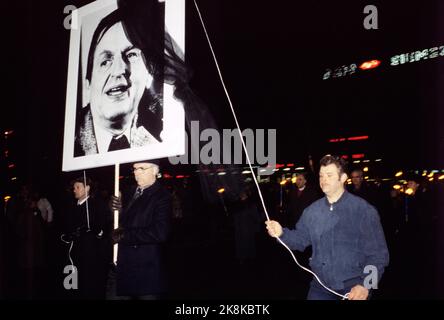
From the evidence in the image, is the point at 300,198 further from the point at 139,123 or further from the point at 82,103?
the point at 139,123

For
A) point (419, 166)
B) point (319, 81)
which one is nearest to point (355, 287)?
point (319, 81)

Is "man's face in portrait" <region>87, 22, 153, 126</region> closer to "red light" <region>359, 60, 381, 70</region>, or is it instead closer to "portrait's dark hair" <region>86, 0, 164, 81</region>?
"portrait's dark hair" <region>86, 0, 164, 81</region>

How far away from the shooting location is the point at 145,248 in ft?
12.5

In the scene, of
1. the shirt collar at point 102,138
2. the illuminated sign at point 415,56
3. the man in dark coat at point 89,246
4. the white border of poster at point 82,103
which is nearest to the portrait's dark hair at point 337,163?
the white border of poster at point 82,103

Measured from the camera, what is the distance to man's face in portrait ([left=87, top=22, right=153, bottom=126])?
3.48m

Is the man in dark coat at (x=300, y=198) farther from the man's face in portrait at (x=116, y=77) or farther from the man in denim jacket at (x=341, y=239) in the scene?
the man's face in portrait at (x=116, y=77)

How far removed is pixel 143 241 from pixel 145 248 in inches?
5.1

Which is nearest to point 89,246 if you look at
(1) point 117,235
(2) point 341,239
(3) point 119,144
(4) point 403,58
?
(1) point 117,235

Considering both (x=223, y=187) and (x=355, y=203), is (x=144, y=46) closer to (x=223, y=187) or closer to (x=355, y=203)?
(x=223, y=187)

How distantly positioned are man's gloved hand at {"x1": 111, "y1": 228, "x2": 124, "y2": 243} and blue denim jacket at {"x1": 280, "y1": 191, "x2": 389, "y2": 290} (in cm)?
156

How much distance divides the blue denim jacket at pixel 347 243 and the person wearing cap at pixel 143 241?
128 centimetres

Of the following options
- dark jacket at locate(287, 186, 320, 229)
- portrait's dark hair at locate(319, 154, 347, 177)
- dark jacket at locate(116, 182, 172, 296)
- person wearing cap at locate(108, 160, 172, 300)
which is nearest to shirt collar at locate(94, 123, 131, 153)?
person wearing cap at locate(108, 160, 172, 300)

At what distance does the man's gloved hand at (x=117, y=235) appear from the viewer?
3.69 m

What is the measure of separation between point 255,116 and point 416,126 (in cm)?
1567
